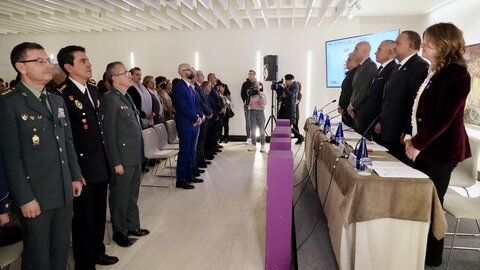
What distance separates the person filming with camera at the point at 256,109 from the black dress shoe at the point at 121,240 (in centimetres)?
401

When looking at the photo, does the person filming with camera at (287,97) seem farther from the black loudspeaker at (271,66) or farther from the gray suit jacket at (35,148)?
the gray suit jacket at (35,148)

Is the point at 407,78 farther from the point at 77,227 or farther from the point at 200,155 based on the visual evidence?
the point at 200,155

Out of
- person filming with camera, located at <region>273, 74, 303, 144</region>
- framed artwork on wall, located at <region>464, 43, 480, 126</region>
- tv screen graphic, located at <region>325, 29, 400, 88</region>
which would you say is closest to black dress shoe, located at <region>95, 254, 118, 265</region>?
person filming with camera, located at <region>273, 74, 303, 144</region>

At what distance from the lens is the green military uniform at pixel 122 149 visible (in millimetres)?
2379

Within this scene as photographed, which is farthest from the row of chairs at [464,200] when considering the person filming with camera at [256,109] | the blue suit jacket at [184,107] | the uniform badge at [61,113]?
the person filming with camera at [256,109]

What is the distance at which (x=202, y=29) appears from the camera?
766cm

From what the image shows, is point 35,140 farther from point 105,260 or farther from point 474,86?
point 474,86

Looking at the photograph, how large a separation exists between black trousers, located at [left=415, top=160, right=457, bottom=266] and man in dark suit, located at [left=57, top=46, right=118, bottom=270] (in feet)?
6.99

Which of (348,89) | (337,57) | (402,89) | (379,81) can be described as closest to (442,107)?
(402,89)

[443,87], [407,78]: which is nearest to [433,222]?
[443,87]

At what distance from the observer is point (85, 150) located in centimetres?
202

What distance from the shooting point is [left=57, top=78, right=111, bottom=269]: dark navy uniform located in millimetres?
1964

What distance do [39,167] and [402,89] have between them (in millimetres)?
2496

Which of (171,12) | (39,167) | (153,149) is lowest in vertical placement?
(153,149)
